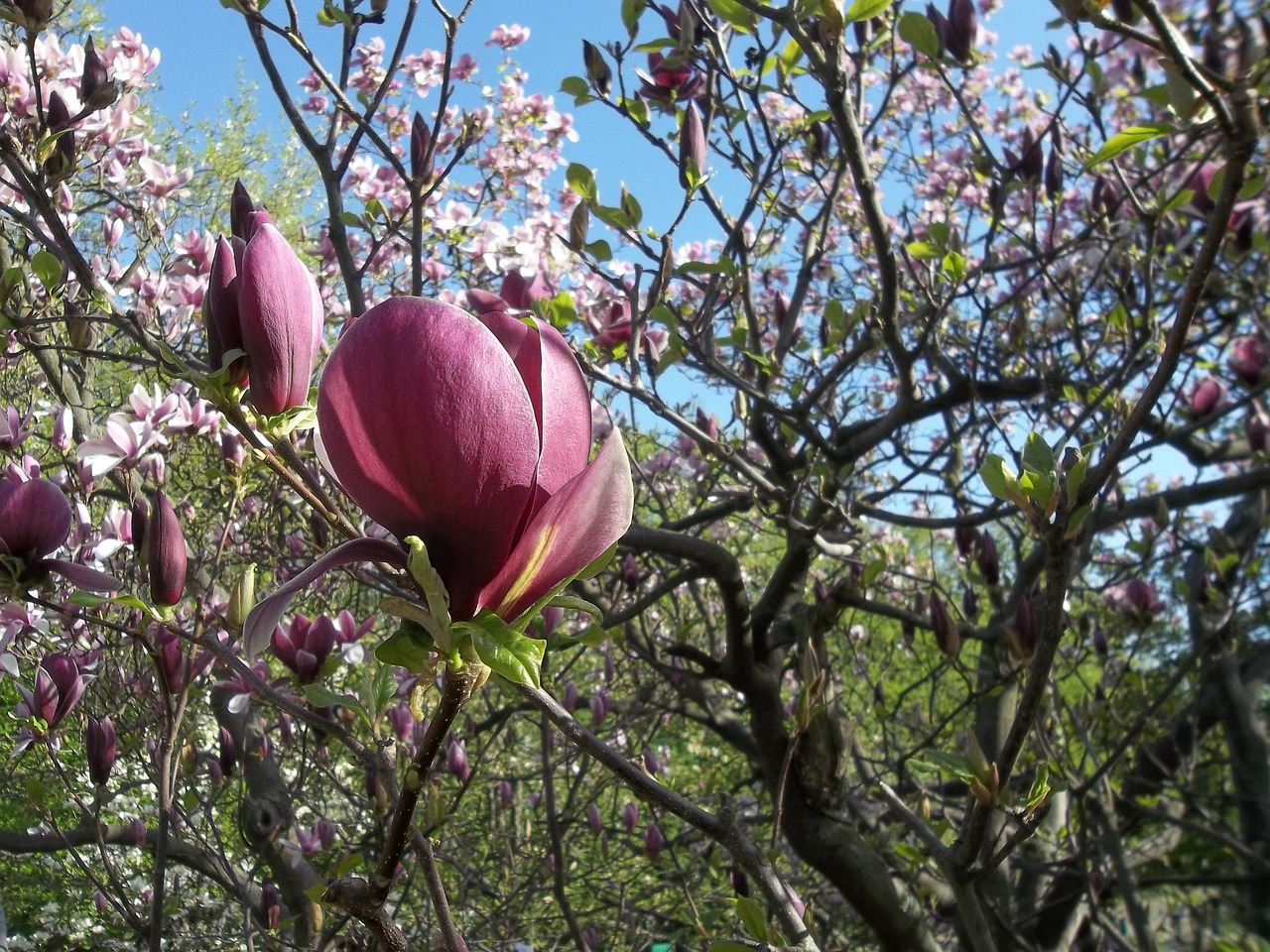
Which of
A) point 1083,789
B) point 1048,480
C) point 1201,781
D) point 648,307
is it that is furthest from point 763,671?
point 1201,781

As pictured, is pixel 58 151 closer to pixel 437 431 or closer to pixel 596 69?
pixel 596 69

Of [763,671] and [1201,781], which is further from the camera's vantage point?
[1201,781]

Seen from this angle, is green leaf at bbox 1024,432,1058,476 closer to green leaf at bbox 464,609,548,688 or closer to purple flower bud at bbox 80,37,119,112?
green leaf at bbox 464,609,548,688

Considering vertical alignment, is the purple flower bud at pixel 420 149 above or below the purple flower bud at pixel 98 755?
above

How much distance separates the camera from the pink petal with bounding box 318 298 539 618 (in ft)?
A: 1.45

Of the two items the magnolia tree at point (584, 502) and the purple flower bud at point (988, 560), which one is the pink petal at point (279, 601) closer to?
the magnolia tree at point (584, 502)

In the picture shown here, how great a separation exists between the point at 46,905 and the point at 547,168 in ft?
12.8

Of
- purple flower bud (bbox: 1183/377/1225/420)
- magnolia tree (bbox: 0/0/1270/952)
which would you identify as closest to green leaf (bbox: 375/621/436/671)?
magnolia tree (bbox: 0/0/1270/952)

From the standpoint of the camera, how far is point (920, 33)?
156 cm

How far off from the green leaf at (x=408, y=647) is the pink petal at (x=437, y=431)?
0.02m

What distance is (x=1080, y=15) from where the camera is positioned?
2.97ft

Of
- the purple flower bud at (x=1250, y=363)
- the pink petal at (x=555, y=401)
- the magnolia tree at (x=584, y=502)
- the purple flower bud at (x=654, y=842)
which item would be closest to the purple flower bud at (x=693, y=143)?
the magnolia tree at (x=584, y=502)

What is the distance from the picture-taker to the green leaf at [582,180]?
5.54 feet

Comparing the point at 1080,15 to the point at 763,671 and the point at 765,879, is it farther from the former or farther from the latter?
the point at 763,671
